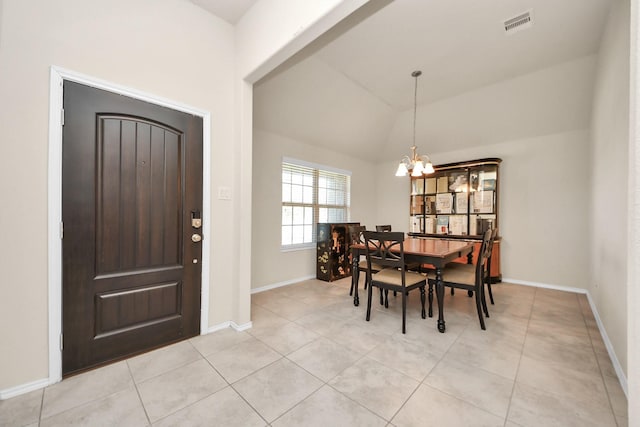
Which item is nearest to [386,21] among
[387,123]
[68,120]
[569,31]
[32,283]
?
[569,31]

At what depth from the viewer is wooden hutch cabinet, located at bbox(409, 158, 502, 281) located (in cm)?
438

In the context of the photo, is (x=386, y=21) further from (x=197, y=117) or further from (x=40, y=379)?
(x=40, y=379)

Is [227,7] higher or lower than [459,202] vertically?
higher

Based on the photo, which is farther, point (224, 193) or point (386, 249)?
point (386, 249)

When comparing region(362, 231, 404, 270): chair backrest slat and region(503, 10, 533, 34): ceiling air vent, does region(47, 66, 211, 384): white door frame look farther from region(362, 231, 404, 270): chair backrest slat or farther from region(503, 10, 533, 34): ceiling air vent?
region(503, 10, 533, 34): ceiling air vent

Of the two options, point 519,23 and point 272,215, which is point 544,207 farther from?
point 272,215

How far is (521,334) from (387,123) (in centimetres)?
405

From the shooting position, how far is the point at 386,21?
104 inches

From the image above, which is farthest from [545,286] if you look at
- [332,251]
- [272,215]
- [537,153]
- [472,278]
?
[272,215]

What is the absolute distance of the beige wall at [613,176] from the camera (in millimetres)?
1843

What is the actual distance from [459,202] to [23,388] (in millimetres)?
5643

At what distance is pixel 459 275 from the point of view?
9.14 feet

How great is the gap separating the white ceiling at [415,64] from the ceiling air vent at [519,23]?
45mm

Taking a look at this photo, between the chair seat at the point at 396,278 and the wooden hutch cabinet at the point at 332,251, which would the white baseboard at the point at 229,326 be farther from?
the wooden hutch cabinet at the point at 332,251
